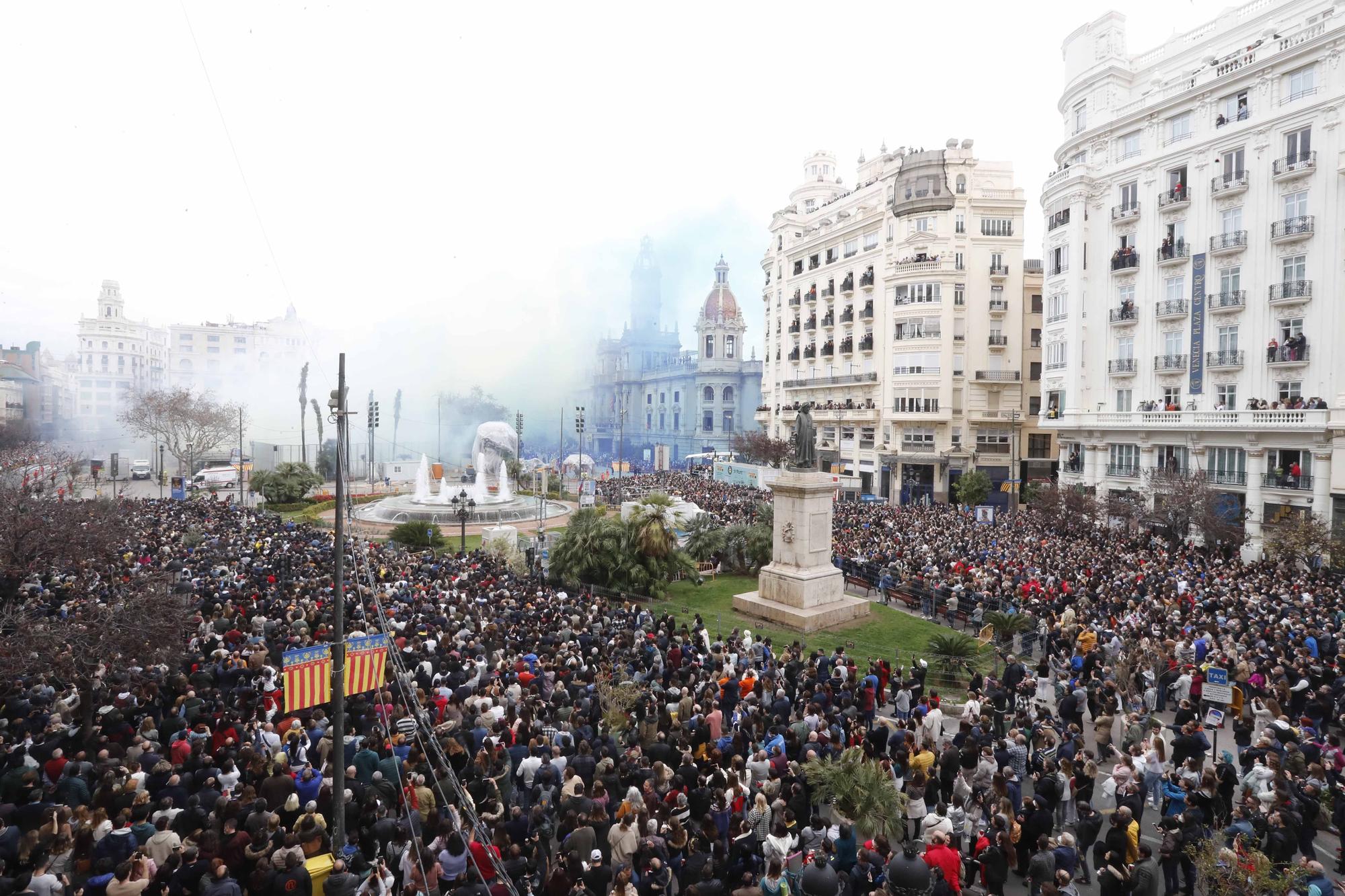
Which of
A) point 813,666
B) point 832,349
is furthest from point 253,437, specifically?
point 813,666

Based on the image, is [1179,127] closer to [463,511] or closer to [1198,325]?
[1198,325]

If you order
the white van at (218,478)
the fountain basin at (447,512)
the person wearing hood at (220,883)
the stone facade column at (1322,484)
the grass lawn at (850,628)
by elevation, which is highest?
the stone facade column at (1322,484)

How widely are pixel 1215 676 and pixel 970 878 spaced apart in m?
6.61

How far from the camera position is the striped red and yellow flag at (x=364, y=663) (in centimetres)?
902

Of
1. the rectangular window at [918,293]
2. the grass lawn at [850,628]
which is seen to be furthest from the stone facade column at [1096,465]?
the grass lawn at [850,628]

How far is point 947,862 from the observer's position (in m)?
6.96

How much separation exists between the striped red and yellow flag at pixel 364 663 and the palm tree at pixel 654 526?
13551 millimetres

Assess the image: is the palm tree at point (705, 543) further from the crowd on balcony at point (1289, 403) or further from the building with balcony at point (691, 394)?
the building with balcony at point (691, 394)

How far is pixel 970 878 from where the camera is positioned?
26.8 ft

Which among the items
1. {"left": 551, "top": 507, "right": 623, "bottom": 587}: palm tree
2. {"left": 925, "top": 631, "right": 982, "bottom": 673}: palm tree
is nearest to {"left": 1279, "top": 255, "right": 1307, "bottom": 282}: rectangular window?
{"left": 925, "top": 631, "right": 982, "bottom": 673}: palm tree

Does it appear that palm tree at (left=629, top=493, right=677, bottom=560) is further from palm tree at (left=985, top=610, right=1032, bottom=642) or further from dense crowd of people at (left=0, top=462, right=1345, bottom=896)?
palm tree at (left=985, top=610, right=1032, bottom=642)

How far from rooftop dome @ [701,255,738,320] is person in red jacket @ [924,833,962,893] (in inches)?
3507

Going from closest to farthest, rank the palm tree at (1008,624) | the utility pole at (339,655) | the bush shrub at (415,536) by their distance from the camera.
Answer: the utility pole at (339,655), the palm tree at (1008,624), the bush shrub at (415,536)

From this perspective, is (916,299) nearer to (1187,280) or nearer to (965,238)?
(965,238)
